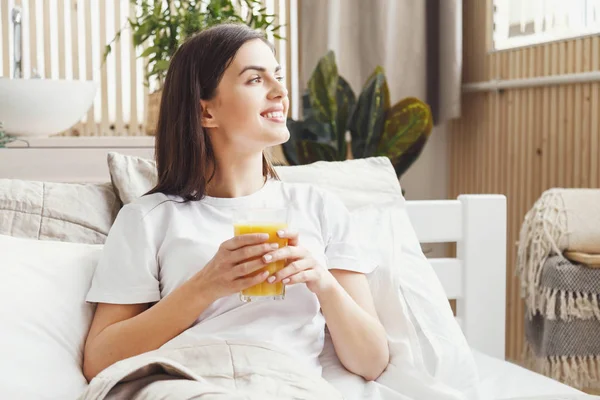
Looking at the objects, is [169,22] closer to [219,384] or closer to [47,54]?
[47,54]

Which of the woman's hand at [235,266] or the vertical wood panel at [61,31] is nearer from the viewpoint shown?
the woman's hand at [235,266]

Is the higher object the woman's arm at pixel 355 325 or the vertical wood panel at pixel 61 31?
the vertical wood panel at pixel 61 31

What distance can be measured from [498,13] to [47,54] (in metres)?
1.98

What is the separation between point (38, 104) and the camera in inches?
88.0

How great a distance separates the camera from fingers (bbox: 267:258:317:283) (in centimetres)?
113

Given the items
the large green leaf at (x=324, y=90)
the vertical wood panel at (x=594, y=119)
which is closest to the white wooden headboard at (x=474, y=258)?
the vertical wood panel at (x=594, y=119)

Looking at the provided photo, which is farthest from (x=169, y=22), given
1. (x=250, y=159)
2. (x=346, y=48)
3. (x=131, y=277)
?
(x=131, y=277)

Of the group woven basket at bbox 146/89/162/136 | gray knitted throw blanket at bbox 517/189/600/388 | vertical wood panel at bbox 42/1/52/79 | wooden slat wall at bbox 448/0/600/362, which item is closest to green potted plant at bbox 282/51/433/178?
wooden slat wall at bbox 448/0/600/362

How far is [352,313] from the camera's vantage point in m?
1.29

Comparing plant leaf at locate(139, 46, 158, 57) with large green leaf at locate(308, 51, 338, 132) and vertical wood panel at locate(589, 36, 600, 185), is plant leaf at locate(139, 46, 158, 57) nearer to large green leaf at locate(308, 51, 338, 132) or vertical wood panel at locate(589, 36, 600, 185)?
large green leaf at locate(308, 51, 338, 132)

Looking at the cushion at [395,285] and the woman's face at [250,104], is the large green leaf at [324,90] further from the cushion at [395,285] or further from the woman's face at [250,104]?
the woman's face at [250,104]

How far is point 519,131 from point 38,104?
1.87 m

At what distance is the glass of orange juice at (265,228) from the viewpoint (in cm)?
112

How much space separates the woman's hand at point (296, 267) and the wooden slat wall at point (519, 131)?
1.87 metres
